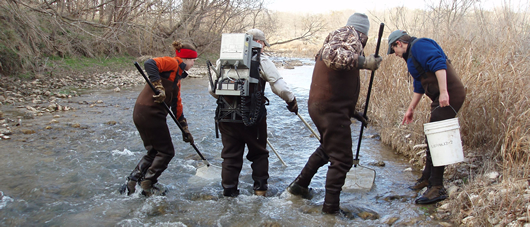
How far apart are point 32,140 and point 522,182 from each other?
6.62 metres

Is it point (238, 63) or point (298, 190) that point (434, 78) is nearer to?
point (298, 190)

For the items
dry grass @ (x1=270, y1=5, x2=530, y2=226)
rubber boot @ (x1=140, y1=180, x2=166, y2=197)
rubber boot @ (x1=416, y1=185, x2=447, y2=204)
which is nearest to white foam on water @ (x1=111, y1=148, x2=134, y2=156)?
rubber boot @ (x1=140, y1=180, x2=166, y2=197)

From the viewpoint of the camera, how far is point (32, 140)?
6141 millimetres

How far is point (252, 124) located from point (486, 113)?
2816 mm

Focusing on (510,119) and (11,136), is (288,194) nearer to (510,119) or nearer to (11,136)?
(510,119)

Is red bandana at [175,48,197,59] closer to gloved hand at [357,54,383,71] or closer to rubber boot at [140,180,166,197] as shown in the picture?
rubber boot at [140,180,166,197]

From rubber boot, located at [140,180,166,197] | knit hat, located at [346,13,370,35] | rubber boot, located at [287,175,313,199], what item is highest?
knit hat, located at [346,13,370,35]

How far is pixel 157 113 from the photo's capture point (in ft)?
13.4

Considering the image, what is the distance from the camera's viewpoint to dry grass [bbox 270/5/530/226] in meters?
3.25

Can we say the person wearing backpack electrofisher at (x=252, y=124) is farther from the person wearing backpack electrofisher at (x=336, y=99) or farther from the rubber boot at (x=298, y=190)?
the person wearing backpack electrofisher at (x=336, y=99)

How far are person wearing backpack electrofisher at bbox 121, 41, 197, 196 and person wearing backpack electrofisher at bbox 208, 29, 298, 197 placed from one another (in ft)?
1.47

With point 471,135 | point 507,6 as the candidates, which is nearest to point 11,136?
point 471,135

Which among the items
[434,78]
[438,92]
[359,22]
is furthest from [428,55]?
[359,22]

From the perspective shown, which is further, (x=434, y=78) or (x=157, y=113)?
(x=157, y=113)
